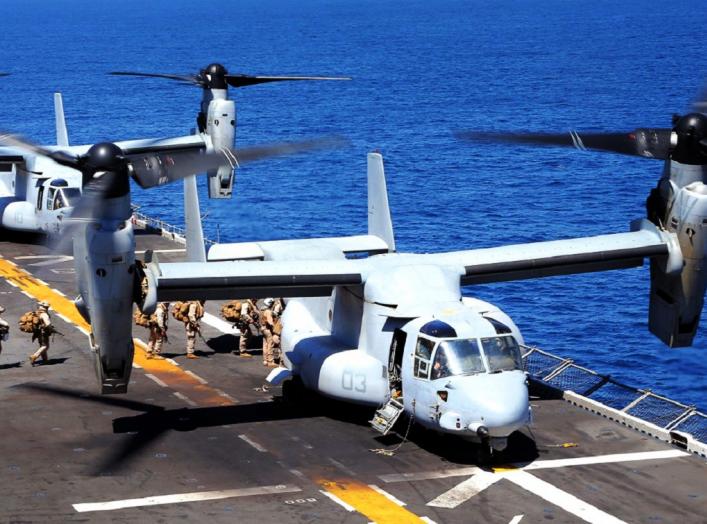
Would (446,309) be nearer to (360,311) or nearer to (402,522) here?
(360,311)

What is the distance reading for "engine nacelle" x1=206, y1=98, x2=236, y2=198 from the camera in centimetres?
5662

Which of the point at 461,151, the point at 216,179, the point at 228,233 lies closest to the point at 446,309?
the point at 216,179

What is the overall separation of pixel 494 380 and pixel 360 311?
17.4 ft

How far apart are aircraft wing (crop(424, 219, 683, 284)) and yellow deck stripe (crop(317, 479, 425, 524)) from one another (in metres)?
7.64

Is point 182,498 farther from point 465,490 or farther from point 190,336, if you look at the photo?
point 190,336

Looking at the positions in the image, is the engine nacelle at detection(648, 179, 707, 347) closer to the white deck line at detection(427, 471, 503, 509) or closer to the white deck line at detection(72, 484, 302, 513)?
the white deck line at detection(427, 471, 503, 509)

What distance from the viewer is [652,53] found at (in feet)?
627

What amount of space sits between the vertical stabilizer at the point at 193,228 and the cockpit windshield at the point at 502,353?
43.0 feet

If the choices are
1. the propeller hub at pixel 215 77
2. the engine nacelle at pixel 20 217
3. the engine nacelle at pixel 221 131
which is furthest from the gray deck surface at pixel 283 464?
the propeller hub at pixel 215 77

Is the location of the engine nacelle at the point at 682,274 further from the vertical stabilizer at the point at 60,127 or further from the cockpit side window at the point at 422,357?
the vertical stabilizer at the point at 60,127

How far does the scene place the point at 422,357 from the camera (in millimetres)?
29453

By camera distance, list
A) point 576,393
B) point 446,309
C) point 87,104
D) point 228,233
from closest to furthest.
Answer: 1. point 446,309
2. point 576,393
3. point 228,233
4. point 87,104

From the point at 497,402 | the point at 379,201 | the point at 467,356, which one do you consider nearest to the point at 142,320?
the point at 379,201

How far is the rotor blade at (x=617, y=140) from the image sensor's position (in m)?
31.2
